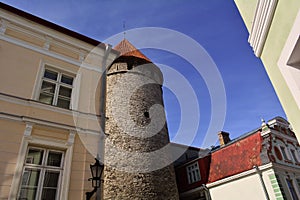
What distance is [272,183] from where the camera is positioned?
35.2ft

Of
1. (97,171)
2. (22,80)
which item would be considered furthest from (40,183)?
(22,80)

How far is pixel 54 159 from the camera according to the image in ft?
16.1

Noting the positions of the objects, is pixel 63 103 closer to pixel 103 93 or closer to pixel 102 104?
pixel 102 104

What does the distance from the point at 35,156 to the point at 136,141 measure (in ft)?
26.8

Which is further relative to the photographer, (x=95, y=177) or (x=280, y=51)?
(x=95, y=177)

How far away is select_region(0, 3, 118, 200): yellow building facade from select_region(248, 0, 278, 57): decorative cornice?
4407 millimetres

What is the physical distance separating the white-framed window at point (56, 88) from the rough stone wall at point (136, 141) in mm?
6869

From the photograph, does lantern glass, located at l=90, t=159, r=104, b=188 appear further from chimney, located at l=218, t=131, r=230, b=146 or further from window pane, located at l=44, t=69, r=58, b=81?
chimney, located at l=218, t=131, r=230, b=146

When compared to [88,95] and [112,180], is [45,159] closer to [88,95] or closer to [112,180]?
[88,95]

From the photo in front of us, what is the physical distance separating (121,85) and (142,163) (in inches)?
209

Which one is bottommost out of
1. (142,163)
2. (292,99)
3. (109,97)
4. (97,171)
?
(292,99)

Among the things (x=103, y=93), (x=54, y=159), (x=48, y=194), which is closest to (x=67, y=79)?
(x=103, y=93)

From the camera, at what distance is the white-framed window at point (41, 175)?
4285mm

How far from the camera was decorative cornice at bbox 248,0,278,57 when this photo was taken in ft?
5.96
